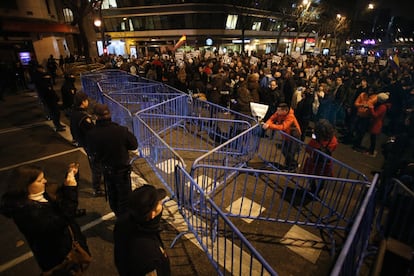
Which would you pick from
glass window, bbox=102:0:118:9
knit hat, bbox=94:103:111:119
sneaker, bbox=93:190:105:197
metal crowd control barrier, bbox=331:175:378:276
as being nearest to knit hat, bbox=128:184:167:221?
metal crowd control barrier, bbox=331:175:378:276

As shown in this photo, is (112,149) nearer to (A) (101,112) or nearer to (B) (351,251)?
(A) (101,112)

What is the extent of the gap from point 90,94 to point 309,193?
11932 mm

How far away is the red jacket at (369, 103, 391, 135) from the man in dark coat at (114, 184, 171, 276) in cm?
765

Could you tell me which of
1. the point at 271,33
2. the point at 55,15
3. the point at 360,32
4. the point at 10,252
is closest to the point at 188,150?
the point at 10,252

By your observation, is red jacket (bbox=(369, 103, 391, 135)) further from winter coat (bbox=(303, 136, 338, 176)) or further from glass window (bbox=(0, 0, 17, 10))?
glass window (bbox=(0, 0, 17, 10))

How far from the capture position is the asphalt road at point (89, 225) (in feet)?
11.8

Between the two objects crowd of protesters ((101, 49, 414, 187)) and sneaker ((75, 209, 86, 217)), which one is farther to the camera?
crowd of protesters ((101, 49, 414, 187))

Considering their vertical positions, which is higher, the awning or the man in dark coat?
the awning

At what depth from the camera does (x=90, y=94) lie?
501 inches

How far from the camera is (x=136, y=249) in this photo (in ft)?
6.25

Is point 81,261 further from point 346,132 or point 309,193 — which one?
point 346,132

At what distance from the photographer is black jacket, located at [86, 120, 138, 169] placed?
3.73 m

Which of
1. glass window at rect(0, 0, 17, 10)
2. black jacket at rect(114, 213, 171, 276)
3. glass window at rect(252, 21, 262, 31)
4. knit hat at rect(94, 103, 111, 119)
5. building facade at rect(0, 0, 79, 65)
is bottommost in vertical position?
black jacket at rect(114, 213, 171, 276)

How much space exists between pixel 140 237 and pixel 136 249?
92 millimetres
